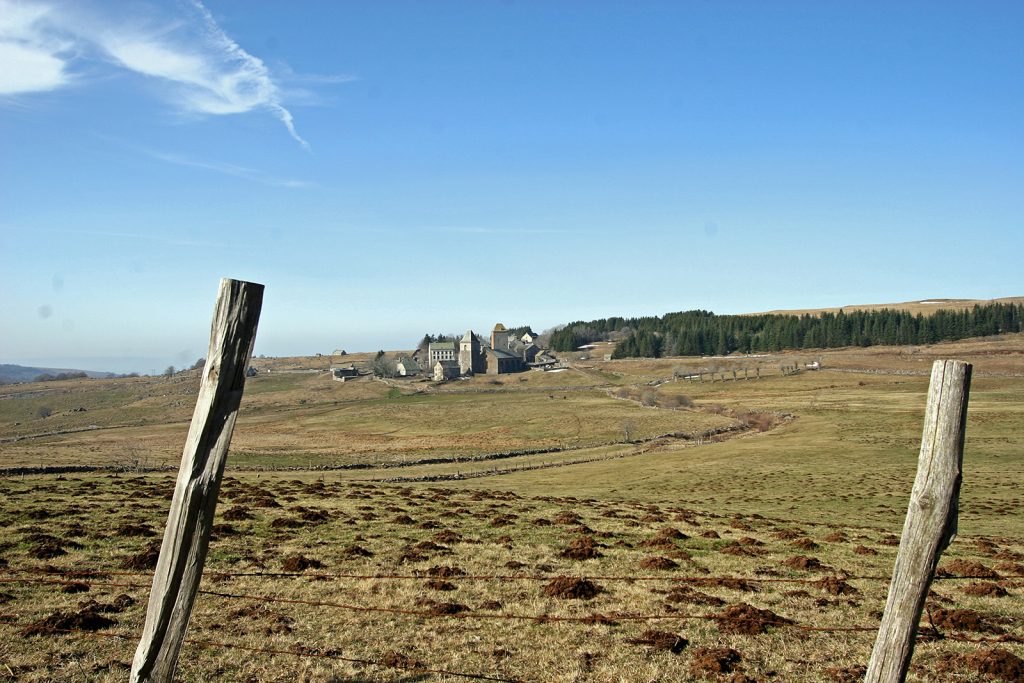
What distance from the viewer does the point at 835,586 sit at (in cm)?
1578

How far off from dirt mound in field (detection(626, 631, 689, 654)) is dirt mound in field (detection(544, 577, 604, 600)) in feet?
8.93

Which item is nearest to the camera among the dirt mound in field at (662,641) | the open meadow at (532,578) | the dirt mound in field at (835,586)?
the open meadow at (532,578)

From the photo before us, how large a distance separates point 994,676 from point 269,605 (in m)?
13.0

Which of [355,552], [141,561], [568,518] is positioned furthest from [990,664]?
[141,561]

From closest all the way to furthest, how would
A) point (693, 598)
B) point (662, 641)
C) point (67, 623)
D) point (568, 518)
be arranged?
point (67, 623) < point (662, 641) < point (693, 598) < point (568, 518)

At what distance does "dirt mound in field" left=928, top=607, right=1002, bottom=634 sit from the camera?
41.9 feet

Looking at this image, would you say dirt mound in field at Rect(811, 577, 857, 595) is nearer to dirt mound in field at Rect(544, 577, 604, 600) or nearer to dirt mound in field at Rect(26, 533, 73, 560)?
dirt mound in field at Rect(544, 577, 604, 600)

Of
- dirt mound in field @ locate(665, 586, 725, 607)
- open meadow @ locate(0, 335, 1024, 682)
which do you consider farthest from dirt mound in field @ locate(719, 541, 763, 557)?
dirt mound in field @ locate(665, 586, 725, 607)

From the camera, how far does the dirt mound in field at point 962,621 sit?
12766 millimetres

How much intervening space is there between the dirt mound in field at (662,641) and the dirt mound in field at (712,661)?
29 centimetres

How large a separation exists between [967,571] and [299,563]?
17663 mm

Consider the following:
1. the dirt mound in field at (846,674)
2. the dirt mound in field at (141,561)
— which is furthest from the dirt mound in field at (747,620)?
the dirt mound in field at (141,561)

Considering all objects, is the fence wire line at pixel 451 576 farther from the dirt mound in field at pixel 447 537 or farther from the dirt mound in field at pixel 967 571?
the dirt mound in field at pixel 447 537

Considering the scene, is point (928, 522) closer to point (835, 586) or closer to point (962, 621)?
point (962, 621)
